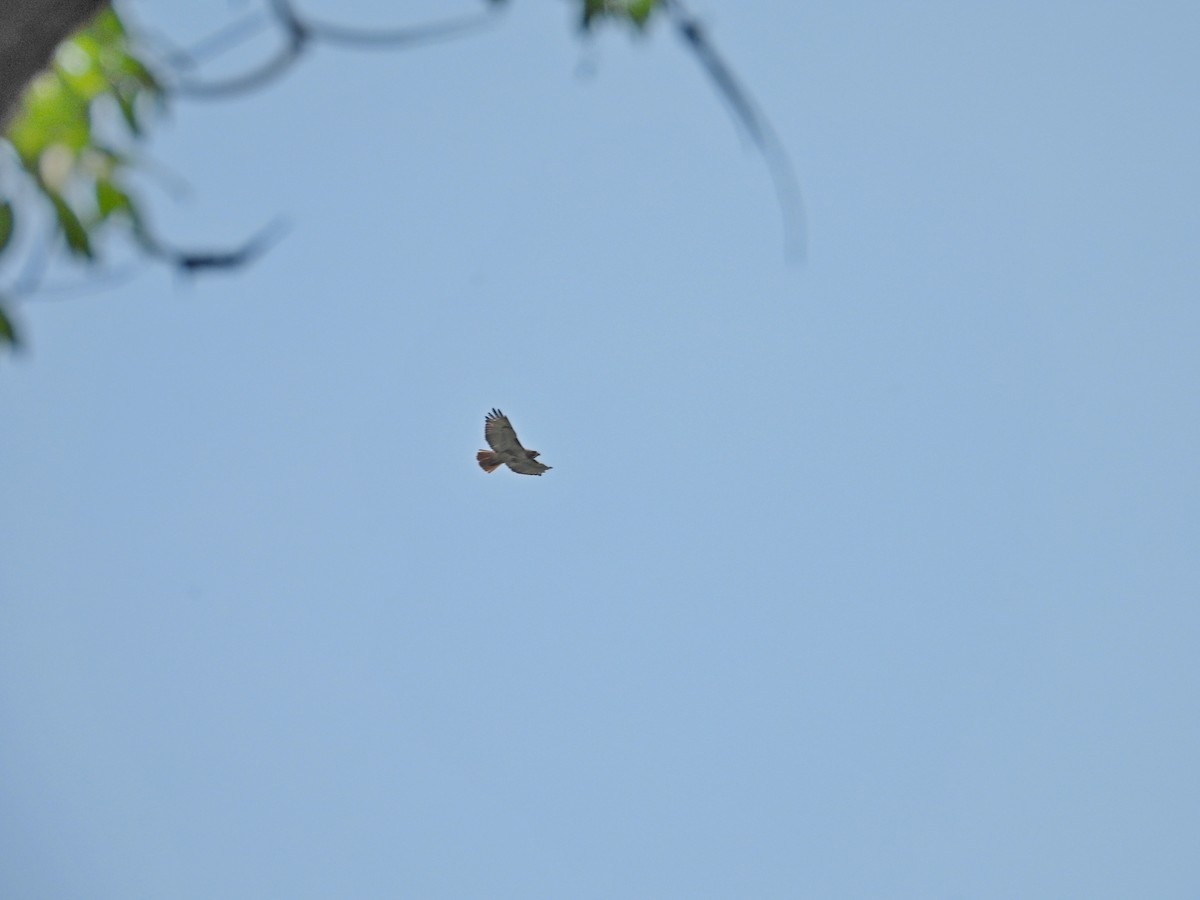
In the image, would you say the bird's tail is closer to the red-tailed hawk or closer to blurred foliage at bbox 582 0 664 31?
the red-tailed hawk

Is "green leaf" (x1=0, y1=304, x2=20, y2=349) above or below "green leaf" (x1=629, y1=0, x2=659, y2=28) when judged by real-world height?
below

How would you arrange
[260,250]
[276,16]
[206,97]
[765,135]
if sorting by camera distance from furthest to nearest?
[206,97], [276,16], [765,135], [260,250]

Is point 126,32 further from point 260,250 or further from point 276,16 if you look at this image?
point 260,250

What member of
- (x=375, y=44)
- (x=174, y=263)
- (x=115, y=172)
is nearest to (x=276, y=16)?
(x=375, y=44)

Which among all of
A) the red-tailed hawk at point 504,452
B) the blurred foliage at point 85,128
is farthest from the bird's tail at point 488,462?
the blurred foliage at point 85,128

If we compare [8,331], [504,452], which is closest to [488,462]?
[504,452]

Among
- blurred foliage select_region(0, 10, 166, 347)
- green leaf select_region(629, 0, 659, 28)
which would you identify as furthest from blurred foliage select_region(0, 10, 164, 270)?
green leaf select_region(629, 0, 659, 28)
